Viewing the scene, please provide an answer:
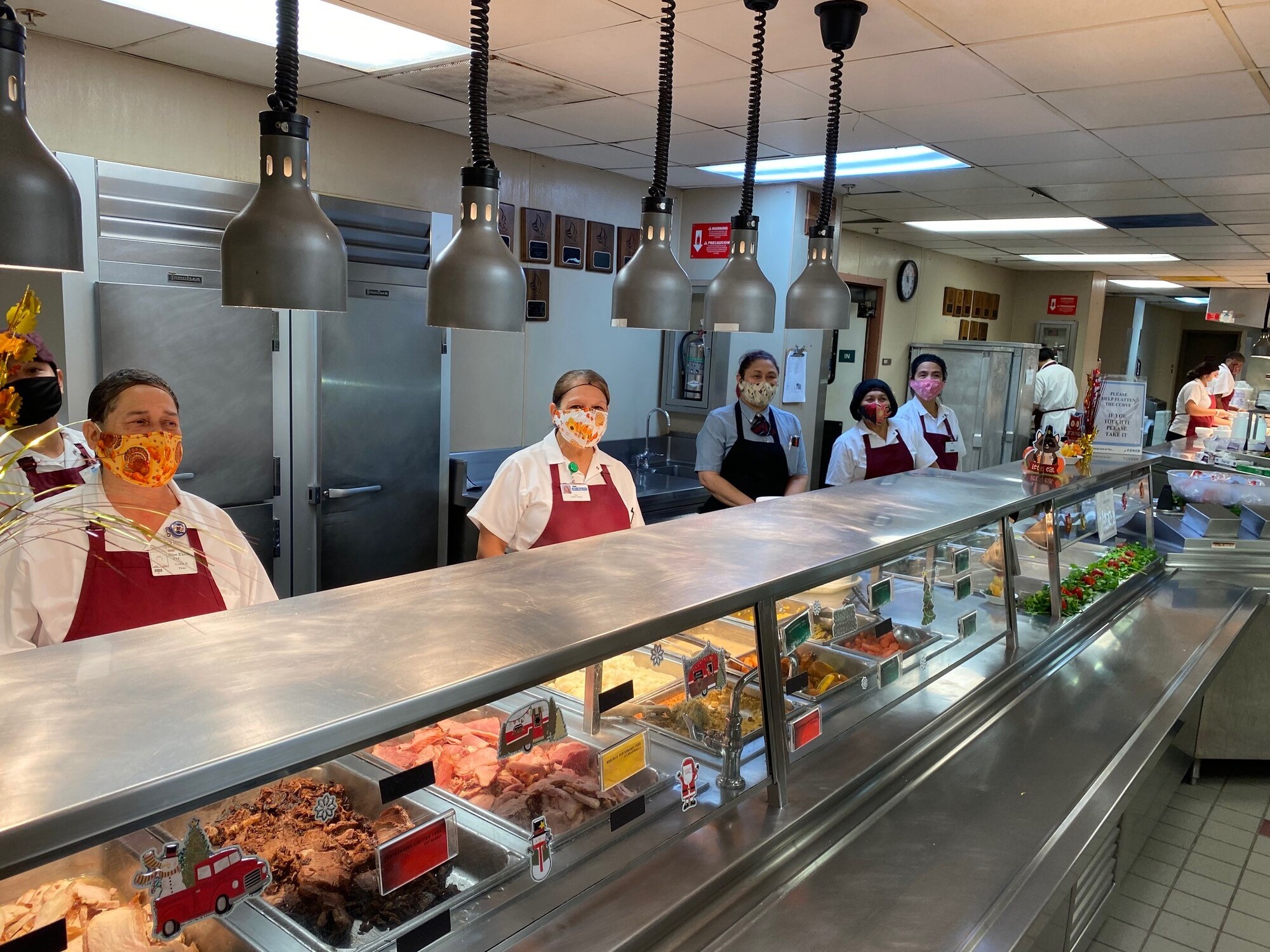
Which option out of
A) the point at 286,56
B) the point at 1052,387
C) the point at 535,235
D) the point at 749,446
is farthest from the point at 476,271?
the point at 1052,387

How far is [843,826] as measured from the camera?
1.87 meters

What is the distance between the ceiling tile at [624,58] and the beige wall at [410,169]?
135 cm

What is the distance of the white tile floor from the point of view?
276cm

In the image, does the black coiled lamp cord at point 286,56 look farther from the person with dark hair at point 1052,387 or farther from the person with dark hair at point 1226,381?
the person with dark hair at point 1226,381

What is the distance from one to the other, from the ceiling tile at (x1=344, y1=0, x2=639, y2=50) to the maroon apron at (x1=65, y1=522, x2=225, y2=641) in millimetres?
1804

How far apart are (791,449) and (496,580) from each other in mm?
3170

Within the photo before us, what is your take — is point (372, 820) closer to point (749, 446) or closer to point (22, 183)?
point (22, 183)

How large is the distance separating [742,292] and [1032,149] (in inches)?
115

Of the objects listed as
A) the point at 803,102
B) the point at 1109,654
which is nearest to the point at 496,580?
the point at 1109,654

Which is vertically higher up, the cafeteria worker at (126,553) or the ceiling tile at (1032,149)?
the ceiling tile at (1032,149)

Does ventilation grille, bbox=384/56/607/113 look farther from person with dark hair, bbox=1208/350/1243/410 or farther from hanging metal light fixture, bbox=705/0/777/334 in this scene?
person with dark hair, bbox=1208/350/1243/410

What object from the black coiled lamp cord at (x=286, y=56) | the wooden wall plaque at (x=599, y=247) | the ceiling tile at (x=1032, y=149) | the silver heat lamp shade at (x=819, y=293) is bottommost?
the silver heat lamp shade at (x=819, y=293)

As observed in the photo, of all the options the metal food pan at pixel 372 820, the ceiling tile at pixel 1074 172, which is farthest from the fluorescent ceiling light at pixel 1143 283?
the metal food pan at pixel 372 820

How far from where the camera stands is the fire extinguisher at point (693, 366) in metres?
6.23
